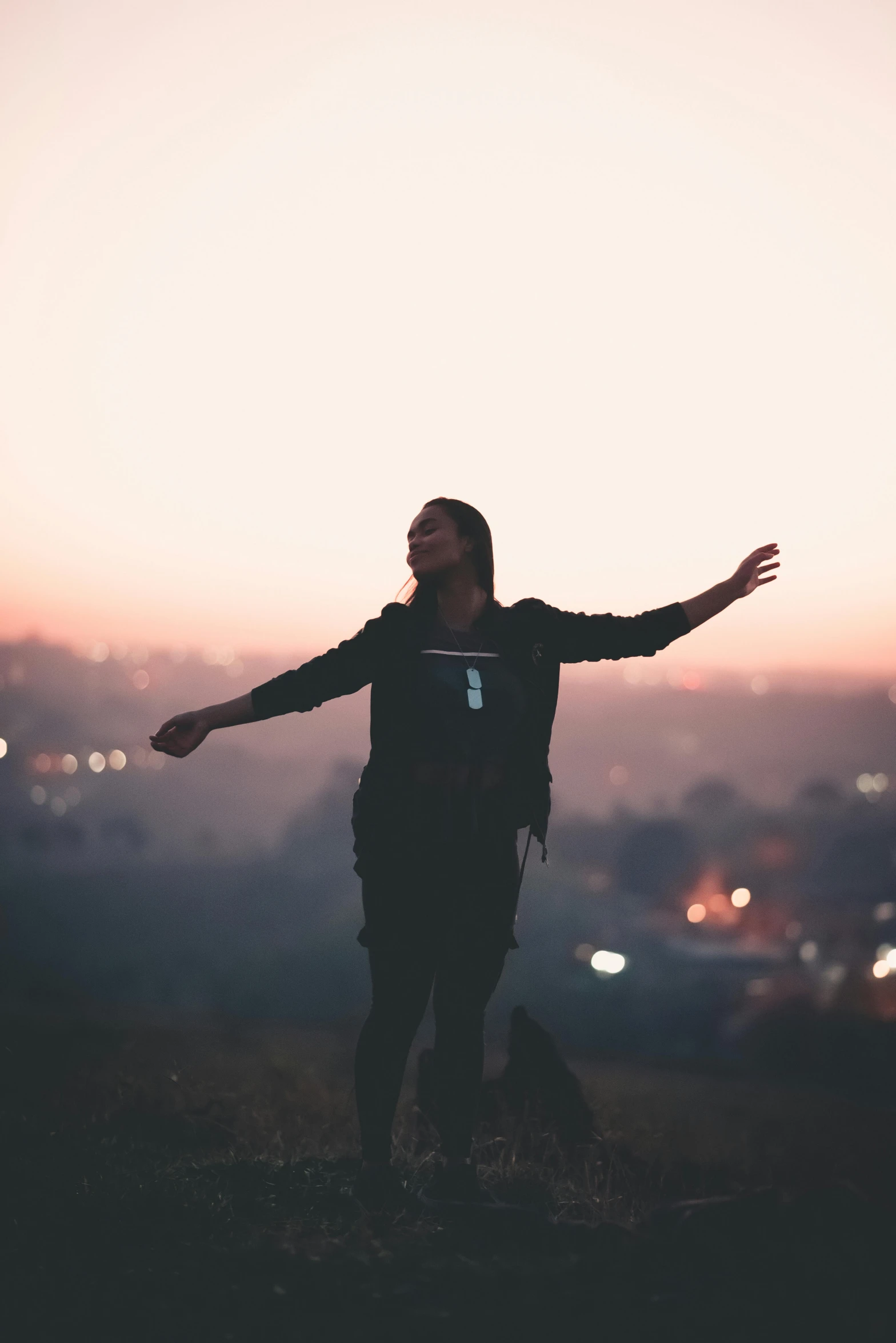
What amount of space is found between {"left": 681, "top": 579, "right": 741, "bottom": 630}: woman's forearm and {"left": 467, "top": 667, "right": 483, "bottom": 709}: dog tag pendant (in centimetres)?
93

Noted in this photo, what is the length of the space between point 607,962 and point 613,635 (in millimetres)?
83324

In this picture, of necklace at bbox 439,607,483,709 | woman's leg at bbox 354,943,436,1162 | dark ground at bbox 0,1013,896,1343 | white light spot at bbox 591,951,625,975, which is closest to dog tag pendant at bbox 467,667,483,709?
necklace at bbox 439,607,483,709

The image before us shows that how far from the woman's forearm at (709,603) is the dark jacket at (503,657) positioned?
4cm

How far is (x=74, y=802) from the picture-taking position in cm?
9906

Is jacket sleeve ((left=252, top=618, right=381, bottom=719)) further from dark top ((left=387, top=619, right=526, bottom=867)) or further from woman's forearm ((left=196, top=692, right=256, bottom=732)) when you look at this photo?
dark top ((left=387, top=619, right=526, bottom=867))

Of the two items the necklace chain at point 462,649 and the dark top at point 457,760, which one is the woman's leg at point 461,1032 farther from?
the necklace chain at point 462,649

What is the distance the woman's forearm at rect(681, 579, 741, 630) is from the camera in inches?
173

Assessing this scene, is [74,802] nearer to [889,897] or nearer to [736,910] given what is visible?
[736,910]

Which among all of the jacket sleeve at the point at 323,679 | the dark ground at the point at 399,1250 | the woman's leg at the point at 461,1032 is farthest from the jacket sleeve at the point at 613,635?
the dark ground at the point at 399,1250

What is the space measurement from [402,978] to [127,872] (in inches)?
4030

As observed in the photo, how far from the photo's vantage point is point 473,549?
14.6 feet

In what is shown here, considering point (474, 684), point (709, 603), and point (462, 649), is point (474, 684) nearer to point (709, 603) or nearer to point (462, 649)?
point (462, 649)

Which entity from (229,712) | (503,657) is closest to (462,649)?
(503,657)

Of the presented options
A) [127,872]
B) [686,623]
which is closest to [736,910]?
[127,872]
